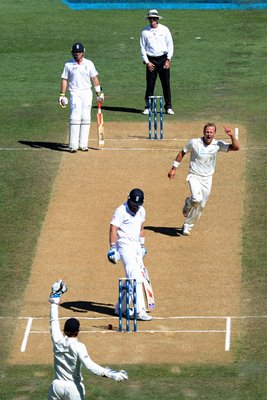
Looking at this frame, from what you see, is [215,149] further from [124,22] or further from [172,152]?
[124,22]

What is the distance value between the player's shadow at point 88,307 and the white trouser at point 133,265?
53 cm

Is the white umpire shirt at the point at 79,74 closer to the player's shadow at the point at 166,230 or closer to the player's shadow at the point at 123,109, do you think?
the player's shadow at the point at 123,109

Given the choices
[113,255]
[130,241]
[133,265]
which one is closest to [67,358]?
[113,255]

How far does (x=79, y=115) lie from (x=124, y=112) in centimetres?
399

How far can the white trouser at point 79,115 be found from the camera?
3100 cm

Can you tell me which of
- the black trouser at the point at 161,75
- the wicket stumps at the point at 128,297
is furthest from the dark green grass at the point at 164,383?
the black trouser at the point at 161,75

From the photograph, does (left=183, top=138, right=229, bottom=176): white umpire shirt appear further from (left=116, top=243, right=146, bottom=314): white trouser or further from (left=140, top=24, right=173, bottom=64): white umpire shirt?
(left=140, top=24, right=173, bottom=64): white umpire shirt

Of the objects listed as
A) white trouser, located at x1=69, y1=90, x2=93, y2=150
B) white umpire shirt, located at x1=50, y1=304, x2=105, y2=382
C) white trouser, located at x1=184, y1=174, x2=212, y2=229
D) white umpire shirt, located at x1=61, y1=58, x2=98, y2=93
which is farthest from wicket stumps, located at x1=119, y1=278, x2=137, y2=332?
white umpire shirt, located at x1=61, y1=58, x2=98, y2=93

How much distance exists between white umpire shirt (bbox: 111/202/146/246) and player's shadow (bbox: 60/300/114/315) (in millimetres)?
1201

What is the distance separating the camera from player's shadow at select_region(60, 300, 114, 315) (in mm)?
23781

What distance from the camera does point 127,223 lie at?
2333 centimetres

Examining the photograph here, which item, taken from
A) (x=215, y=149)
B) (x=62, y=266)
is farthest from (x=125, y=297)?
(x=215, y=149)

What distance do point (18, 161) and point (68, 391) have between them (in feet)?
42.7

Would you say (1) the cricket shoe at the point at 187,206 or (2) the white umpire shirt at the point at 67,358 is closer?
(2) the white umpire shirt at the point at 67,358
